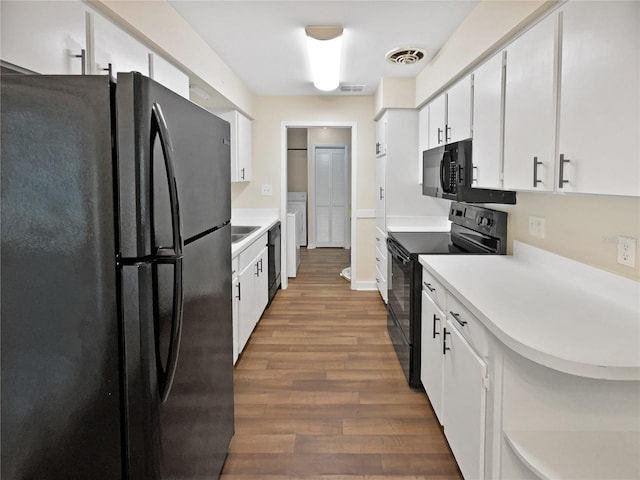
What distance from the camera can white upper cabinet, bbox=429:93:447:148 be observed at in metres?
3.38

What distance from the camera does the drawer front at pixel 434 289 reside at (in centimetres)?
216

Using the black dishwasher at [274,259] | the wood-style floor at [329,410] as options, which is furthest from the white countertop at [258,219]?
the wood-style floor at [329,410]

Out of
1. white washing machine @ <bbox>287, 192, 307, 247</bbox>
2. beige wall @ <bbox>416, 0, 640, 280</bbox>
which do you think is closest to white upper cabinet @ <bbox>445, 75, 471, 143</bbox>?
beige wall @ <bbox>416, 0, 640, 280</bbox>

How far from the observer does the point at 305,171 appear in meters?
9.04

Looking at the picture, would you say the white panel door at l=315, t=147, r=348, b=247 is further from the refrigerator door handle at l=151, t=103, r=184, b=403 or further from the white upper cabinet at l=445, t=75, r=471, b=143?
the refrigerator door handle at l=151, t=103, r=184, b=403

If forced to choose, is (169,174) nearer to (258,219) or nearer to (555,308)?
(555,308)

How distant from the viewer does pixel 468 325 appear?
1744 mm

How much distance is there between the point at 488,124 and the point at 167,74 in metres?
1.78

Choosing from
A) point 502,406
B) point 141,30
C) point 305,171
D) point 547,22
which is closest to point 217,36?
point 141,30

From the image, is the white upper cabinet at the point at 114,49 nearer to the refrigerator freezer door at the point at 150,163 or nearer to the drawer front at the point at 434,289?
the refrigerator freezer door at the point at 150,163

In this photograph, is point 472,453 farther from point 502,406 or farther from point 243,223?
point 243,223

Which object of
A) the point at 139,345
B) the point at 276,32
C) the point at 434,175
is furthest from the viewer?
the point at 434,175

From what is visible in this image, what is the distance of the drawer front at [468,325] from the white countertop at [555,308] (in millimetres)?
54

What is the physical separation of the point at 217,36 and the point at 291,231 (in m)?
3.18
